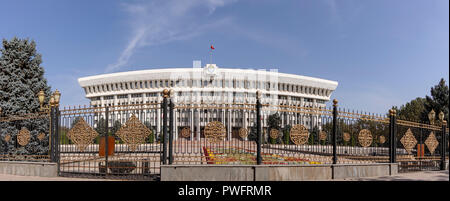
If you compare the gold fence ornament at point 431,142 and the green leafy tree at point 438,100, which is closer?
the gold fence ornament at point 431,142

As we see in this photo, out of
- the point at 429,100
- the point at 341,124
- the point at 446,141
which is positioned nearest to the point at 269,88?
the point at 429,100

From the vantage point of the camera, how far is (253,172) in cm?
940

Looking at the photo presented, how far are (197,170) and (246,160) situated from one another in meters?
1.66

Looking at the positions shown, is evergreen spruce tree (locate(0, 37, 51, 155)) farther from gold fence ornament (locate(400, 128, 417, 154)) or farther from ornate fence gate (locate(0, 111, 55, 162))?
gold fence ornament (locate(400, 128, 417, 154))

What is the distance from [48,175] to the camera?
35.3ft

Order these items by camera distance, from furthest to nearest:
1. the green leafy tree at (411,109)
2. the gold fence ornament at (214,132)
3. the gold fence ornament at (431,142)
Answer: the green leafy tree at (411,109) < the gold fence ornament at (431,142) < the gold fence ornament at (214,132)

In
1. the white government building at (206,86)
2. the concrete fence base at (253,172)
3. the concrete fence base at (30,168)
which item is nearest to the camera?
the concrete fence base at (253,172)

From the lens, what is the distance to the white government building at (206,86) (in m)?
64.8

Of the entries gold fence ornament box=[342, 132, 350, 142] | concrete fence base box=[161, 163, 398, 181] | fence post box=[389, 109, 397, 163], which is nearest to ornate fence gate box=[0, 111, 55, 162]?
concrete fence base box=[161, 163, 398, 181]

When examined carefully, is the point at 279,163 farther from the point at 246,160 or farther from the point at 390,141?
the point at 390,141

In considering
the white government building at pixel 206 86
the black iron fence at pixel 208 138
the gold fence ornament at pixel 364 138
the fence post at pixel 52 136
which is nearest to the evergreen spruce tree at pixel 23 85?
the black iron fence at pixel 208 138

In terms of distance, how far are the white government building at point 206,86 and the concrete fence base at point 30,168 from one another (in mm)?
46839

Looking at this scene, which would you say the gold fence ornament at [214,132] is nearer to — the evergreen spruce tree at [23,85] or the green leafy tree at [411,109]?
the evergreen spruce tree at [23,85]

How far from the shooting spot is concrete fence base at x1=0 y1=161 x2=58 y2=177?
10750 mm
